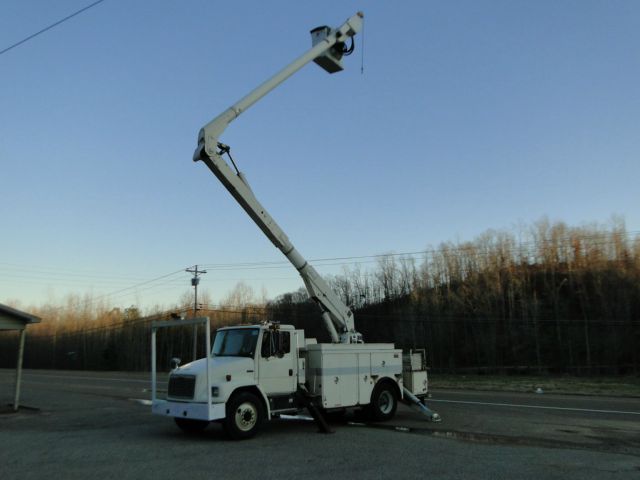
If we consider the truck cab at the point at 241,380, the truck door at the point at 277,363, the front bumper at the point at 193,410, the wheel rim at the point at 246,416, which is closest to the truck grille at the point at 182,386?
the truck cab at the point at 241,380

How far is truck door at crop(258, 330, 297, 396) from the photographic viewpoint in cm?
1092

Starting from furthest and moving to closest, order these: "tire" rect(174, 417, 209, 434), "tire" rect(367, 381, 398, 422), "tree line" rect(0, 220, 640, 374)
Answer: "tree line" rect(0, 220, 640, 374) → "tire" rect(367, 381, 398, 422) → "tire" rect(174, 417, 209, 434)

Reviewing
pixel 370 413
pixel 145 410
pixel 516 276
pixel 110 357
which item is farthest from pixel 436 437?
pixel 110 357

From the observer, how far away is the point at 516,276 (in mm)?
62406

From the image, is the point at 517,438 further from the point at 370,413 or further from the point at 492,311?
the point at 492,311

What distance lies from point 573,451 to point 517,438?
1529 millimetres

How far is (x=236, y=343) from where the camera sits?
11.3 metres

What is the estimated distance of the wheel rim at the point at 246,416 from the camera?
10180 millimetres


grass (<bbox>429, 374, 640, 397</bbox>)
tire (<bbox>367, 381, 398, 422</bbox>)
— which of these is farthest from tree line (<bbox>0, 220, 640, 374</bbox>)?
tire (<bbox>367, 381, 398, 422</bbox>)

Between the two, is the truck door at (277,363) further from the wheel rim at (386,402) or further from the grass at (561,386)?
the grass at (561,386)

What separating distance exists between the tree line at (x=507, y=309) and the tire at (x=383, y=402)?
1666 inches

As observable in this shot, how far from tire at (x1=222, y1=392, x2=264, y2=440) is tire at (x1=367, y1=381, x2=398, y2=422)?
317 centimetres

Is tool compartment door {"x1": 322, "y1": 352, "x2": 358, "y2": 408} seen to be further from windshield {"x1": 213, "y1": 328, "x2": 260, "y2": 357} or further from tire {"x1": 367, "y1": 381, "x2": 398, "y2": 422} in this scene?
windshield {"x1": 213, "y1": 328, "x2": 260, "y2": 357}

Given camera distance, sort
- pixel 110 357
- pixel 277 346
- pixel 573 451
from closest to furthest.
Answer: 1. pixel 573 451
2. pixel 277 346
3. pixel 110 357
